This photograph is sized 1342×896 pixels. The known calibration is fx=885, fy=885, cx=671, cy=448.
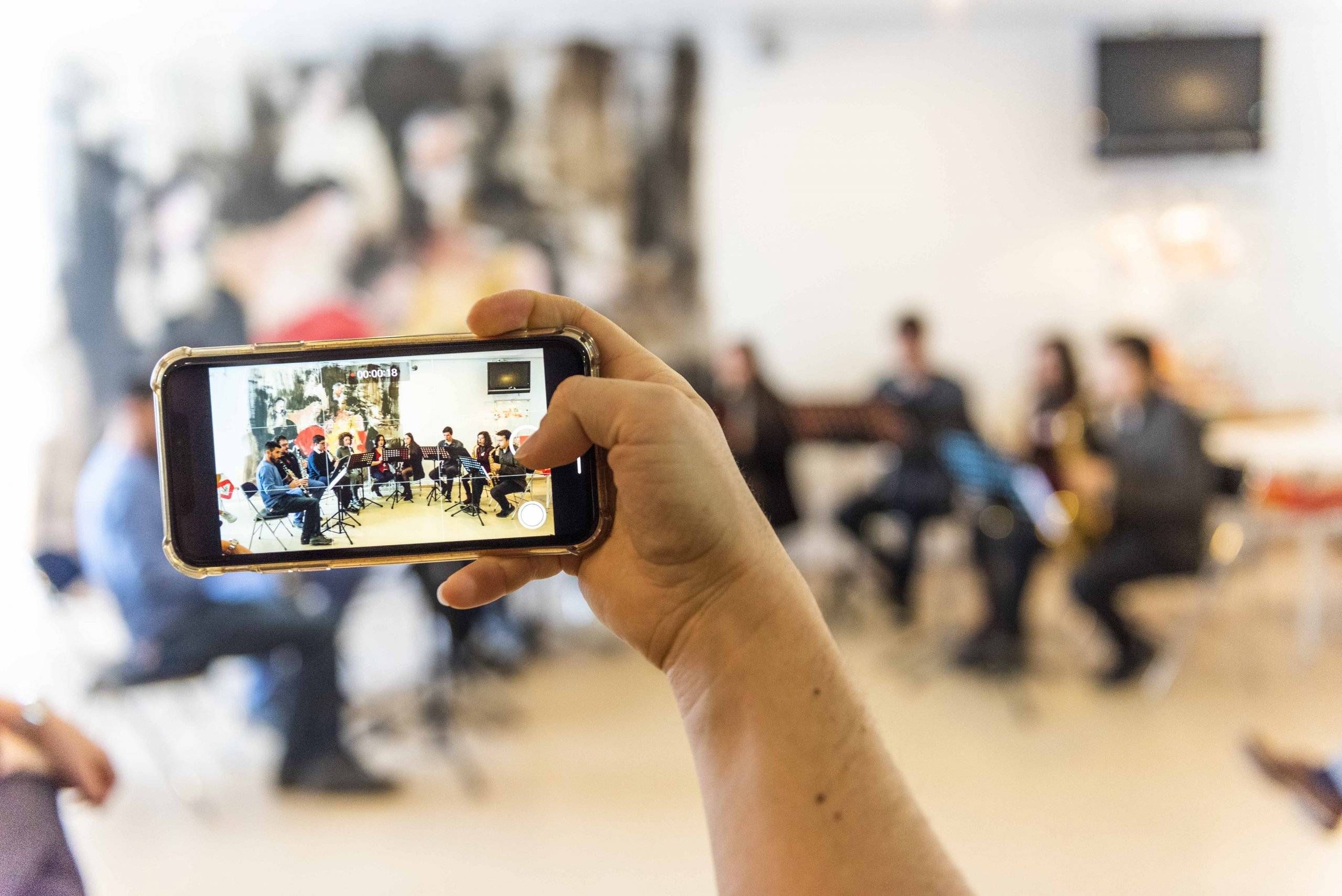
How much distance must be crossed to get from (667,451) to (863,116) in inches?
169

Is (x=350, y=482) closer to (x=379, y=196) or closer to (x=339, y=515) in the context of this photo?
(x=339, y=515)

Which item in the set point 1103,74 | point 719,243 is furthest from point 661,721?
point 1103,74

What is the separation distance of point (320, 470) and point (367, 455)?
37 mm

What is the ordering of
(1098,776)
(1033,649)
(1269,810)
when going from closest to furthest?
(1269,810) → (1098,776) → (1033,649)

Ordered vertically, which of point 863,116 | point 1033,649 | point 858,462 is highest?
point 863,116

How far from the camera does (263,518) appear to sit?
0.67m

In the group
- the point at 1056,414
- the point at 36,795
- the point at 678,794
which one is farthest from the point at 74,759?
the point at 1056,414

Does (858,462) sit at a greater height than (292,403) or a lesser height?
lesser

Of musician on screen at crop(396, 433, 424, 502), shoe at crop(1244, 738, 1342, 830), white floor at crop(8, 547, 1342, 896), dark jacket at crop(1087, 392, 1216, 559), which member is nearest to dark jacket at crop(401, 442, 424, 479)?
musician on screen at crop(396, 433, 424, 502)

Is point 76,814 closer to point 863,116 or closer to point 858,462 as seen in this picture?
point 858,462

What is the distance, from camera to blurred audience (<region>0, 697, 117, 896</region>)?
601 mm

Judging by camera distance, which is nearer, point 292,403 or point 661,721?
point 292,403

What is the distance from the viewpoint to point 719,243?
4496 mm

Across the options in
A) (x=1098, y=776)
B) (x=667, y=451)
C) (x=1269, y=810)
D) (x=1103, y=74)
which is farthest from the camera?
(x=1103, y=74)
